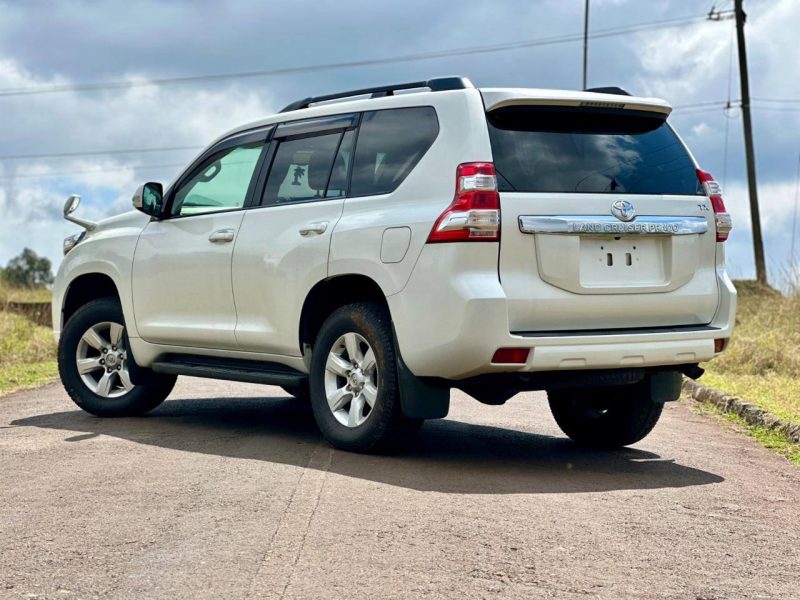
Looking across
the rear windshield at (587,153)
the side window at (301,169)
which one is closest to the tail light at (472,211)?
the rear windshield at (587,153)

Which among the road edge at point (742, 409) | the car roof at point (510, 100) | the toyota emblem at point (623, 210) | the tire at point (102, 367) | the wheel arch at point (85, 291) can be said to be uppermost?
the car roof at point (510, 100)

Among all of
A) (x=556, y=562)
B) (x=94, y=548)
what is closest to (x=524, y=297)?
(x=556, y=562)

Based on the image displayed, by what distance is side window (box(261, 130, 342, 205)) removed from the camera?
8117 millimetres

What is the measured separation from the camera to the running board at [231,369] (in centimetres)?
823

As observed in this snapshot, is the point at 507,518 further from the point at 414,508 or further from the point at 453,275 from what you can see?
the point at 453,275

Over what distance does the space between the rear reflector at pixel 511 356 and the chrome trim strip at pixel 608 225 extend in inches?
26.4

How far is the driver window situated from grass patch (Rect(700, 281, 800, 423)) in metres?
4.63

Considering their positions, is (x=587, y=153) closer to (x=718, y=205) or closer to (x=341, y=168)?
(x=718, y=205)

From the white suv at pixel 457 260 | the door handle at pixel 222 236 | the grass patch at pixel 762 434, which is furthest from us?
the grass patch at pixel 762 434

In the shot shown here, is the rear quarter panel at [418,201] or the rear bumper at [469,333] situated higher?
the rear quarter panel at [418,201]

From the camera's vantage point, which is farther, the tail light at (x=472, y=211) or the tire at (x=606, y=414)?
the tire at (x=606, y=414)

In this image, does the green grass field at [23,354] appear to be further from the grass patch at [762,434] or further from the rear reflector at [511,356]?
the rear reflector at [511,356]

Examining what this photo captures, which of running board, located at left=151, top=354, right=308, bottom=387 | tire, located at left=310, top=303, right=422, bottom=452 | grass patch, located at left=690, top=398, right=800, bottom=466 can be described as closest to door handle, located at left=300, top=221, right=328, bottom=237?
tire, located at left=310, top=303, right=422, bottom=452

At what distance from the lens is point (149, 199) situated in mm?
9344
